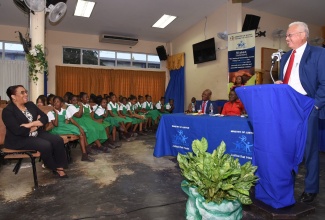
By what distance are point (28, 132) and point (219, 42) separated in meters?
6.35

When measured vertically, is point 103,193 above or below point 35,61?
below

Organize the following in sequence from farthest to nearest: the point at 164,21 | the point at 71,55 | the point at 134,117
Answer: the point at 71,55 < the point at 164,21 < the point at 134,117

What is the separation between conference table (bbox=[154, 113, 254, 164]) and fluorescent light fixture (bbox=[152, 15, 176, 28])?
528cm

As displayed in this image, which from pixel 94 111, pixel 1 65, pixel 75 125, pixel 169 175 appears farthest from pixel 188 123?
pixel 1 65

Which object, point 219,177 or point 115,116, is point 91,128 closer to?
point 115,116

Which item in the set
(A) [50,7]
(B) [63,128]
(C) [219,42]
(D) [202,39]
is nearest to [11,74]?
(A) [50,7]

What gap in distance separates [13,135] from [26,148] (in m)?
0.21

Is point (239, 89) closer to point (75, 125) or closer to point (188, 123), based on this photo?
point (188, 123)

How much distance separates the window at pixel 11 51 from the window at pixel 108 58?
4.65ft

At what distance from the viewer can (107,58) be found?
979 cm

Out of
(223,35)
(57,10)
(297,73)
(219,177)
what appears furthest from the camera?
(223,35)

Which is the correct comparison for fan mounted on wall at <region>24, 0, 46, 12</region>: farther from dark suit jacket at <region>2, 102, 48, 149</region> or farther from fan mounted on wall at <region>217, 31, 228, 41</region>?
fan mounted on wall at <region>217, 31, 228, 41</region>

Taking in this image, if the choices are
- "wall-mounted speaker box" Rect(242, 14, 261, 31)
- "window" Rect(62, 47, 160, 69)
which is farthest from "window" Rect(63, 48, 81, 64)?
"wall-mounted speaker box" Rect(242, 14, 261, 31)

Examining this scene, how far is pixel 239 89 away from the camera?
6.67ft
